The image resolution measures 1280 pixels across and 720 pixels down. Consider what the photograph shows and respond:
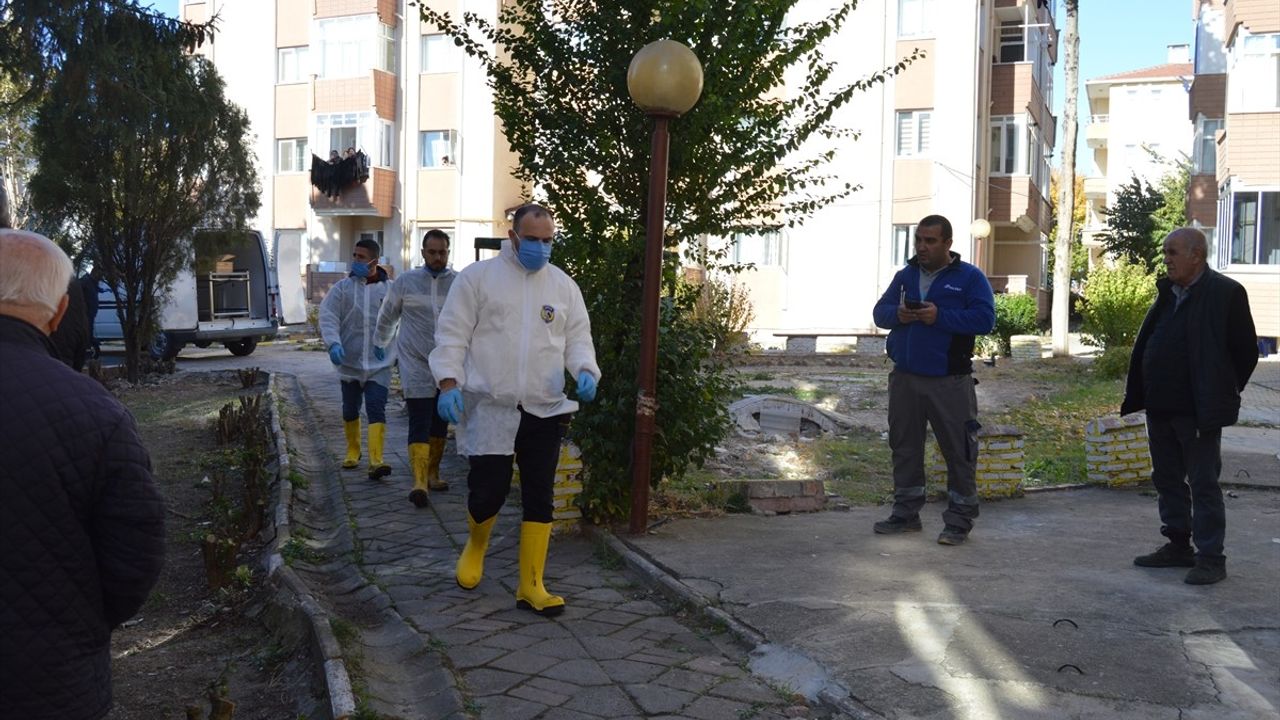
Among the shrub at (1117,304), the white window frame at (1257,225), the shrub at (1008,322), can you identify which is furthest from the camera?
the white window frame at (1257,225)

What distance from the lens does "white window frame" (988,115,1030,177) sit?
111ft

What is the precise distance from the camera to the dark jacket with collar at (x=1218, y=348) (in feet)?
19.7

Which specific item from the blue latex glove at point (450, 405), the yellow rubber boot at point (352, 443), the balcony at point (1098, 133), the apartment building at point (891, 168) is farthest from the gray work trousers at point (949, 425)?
the balcony at point (1098, 133)

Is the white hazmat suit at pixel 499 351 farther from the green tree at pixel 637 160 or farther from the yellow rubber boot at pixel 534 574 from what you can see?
the green tree at pixel 637 160

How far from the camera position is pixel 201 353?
81.2 ft

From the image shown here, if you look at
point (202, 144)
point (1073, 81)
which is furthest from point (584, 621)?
point (1073, 81)

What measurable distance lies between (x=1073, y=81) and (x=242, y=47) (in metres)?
26.7

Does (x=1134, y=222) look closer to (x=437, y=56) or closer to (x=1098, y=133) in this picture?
(x=437, y=56)

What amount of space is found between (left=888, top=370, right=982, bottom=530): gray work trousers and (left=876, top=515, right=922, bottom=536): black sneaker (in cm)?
30

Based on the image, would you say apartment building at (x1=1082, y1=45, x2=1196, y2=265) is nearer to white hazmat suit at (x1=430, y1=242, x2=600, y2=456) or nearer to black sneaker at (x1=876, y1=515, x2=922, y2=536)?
black sneaker at (x1=876, y1=515, x2=922, y2=536)

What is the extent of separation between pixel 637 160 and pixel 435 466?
9.37 feet

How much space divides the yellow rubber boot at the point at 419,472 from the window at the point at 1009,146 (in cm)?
2838

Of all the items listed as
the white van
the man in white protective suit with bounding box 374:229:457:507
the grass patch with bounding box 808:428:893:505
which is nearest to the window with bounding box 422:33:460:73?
the white van

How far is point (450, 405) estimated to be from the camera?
5551 millimetres
